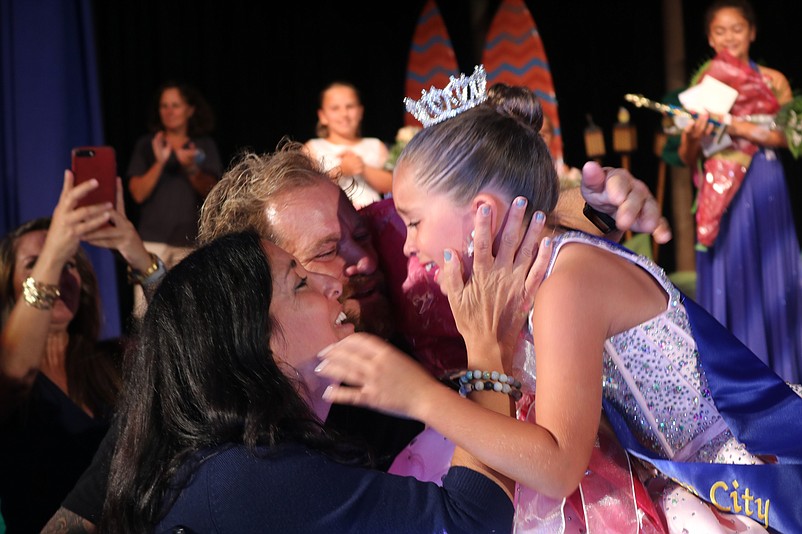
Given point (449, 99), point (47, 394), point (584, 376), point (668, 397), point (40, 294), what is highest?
point (449, 99)

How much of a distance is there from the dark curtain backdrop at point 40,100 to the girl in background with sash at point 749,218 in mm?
3100

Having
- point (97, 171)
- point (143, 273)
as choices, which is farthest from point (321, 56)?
point (143, 273)

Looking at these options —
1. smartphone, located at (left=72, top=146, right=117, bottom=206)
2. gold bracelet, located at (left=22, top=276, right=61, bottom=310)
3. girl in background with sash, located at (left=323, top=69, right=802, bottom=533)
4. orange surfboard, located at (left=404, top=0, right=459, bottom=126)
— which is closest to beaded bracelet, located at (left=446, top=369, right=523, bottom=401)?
girl in background with sash, located at (left=323, top=69, right=802, bottom=533)

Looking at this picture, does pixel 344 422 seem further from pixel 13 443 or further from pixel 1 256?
pixel 1 256

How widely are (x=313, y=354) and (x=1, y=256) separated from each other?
1808 mm

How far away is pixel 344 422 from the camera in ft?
7.32

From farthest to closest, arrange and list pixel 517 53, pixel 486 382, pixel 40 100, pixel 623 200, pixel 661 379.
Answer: pixel 517 53, pixel 40 100, pixel 623 200, pixel 661 379, pixel 486 382

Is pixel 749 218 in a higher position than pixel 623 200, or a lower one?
lower

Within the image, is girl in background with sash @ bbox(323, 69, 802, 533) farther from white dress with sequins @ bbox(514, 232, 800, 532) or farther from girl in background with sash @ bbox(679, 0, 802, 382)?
girl in background with sash @ bbox(679, 0, 802, 382)

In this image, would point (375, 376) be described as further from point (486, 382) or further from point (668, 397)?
point (668, 397)

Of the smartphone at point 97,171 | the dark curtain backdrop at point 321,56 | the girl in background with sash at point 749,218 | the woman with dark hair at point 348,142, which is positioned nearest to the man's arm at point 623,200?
the smartphone at point 97,171

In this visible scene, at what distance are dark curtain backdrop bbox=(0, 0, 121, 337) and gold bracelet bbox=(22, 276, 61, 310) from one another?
233 centimetres

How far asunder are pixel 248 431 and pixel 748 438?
33.3 inches

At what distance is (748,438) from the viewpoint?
1704 mm
